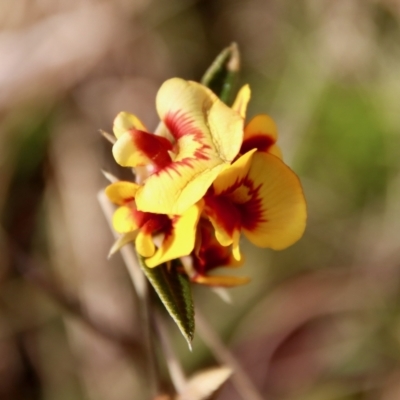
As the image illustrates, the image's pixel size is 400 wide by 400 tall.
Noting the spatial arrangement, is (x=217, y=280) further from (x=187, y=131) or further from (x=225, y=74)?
(x=225, y=74)

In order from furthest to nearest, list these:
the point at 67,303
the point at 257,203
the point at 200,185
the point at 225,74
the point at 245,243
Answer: the point at 245,243
the point at 67,303
the point at 225,74
the point at 257,203
the point at 200,185

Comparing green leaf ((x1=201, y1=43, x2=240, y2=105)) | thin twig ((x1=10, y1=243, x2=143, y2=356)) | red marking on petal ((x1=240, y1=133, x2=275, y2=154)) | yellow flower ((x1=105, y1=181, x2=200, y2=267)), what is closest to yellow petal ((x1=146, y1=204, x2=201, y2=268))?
yellow flower ((x1=105, y1=181, x2=200, y2=267))

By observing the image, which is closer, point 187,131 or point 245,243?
point 187,131

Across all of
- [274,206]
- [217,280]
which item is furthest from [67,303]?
[274,206]

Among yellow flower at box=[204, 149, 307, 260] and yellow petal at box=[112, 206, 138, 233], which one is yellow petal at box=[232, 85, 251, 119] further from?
yellow petal at box=[112, 206, 138, 233]

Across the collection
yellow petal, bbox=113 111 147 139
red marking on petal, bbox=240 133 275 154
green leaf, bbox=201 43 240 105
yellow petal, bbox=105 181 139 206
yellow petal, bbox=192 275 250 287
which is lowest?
yellow petal, bbox=192 275 250 287

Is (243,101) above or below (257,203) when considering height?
above

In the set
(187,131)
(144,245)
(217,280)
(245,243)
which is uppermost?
(187,131)
